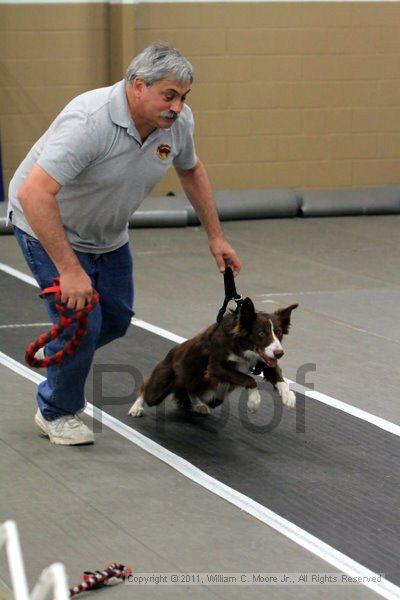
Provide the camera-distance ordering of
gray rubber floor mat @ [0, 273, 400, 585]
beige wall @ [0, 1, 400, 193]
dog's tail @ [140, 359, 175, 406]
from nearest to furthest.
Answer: gray rubber floor mat @ [0, 273, 400, 585]
dog's tail @ [140, 359, 175, 406]
beige wall @ [0, 1, 400, 193]

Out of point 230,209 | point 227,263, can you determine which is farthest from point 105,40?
point 227,263

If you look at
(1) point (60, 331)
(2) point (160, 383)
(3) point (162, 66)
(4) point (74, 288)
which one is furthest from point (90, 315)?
(3) point (162, 66)

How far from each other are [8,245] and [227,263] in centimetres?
493

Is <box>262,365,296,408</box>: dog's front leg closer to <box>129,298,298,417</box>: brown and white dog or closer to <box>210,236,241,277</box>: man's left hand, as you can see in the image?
<box>129,298,298,417</box>: brown and white dog

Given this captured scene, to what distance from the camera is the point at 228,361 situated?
4723mm

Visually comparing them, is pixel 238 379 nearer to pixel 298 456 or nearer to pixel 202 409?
pixel 298 456

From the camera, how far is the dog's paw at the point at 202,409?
5186mm

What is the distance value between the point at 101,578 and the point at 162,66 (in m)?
1.87

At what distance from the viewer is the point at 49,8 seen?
10727mm

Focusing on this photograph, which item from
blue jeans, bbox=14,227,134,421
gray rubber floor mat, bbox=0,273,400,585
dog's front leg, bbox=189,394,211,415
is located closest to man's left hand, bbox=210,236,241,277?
blue jeans, bbox=14,227,134,421

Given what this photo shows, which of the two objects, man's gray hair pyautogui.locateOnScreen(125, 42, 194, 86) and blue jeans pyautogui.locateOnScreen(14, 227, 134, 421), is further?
blue jeans pyautogui.locateOnScreen(14, 227, 134, 421)

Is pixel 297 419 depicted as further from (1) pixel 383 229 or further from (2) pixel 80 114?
(1) pixel 383 229

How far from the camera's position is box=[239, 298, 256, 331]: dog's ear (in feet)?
15.0

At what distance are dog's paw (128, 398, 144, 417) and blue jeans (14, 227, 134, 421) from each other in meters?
0.39
